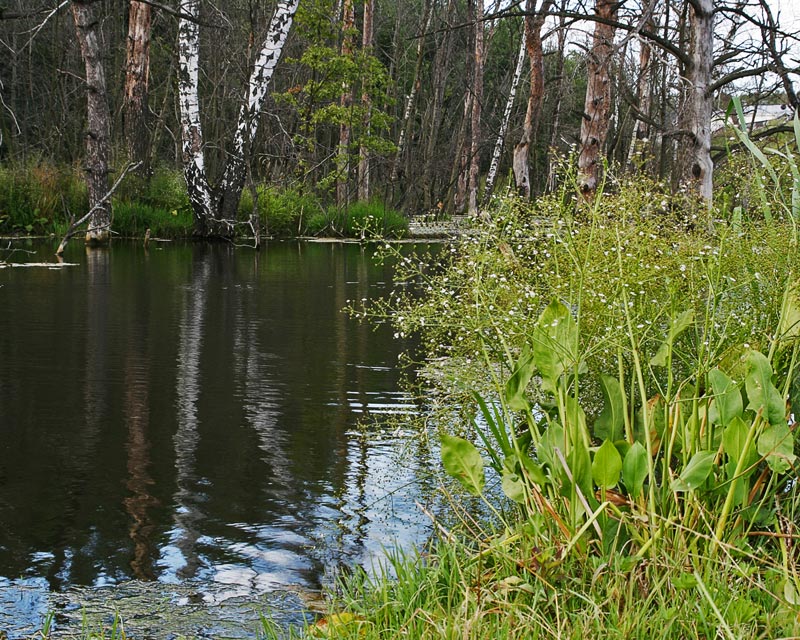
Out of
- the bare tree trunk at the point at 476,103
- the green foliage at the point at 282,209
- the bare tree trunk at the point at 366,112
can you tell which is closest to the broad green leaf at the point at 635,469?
the green foliage at the point at 282,209

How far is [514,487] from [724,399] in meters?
0.77

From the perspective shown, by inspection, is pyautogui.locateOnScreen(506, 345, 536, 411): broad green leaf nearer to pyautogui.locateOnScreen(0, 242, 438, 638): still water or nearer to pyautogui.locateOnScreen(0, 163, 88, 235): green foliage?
pyautogui.locateOnScreen(0, 242, 438, 638): still water

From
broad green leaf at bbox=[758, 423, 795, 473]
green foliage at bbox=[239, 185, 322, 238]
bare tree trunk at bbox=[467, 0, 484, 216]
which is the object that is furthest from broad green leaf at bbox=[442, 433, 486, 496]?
bare tree trunk at bbox=[467, 0, 484, 216]

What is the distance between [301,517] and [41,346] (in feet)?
15.4

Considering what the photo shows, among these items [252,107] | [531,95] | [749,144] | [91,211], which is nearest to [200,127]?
[252,107]

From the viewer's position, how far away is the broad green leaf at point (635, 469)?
11.2ft

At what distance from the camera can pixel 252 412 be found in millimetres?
6395

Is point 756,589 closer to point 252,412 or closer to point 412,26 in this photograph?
point 252,412

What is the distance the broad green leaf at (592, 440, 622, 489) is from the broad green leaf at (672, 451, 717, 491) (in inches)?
7.2

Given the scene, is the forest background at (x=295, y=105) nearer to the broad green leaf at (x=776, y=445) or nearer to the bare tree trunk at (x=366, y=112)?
the bare tree trunk at (x=366, y=112)

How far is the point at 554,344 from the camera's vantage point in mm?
3711

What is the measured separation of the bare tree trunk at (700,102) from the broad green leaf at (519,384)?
5471 millimetres

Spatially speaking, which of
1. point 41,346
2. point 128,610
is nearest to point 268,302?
point 41,346

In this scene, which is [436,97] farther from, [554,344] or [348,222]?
[554,344]
